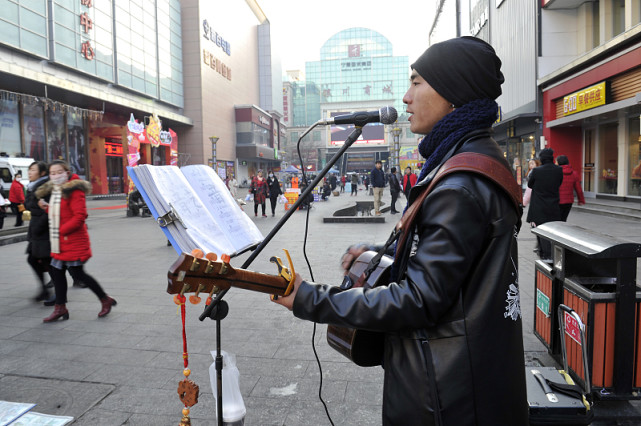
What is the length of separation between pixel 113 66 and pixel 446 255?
115 feet

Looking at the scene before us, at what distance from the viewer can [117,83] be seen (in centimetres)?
3120

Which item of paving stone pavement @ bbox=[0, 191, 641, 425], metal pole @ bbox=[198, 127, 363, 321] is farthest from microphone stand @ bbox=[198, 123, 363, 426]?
paving stone pavement @ bbox=[0, 191, 641, 425]

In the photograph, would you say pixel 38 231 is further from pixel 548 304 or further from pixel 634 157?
pixel 634 157

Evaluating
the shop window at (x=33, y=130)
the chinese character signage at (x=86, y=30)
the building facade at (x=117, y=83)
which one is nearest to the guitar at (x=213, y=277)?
the building facade at (x=117, y=83)

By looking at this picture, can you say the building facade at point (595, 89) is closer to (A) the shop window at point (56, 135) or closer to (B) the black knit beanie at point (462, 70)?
(B) the black knit beanie at point (462, 70)

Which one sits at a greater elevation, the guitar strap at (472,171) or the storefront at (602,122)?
the storefront at (602,122)

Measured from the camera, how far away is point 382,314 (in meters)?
1.29

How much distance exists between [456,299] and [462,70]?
0.73 m

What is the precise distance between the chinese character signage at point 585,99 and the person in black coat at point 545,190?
9.12 meters

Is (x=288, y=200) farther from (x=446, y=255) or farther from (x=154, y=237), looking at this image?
(x=446, y=255)

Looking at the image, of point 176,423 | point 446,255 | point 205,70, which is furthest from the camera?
point 205,70

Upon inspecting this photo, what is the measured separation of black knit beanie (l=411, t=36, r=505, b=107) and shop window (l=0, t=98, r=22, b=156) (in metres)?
29.5

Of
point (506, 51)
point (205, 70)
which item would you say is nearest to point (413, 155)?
point (205, 70)

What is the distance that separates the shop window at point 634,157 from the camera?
1526 centimetres
